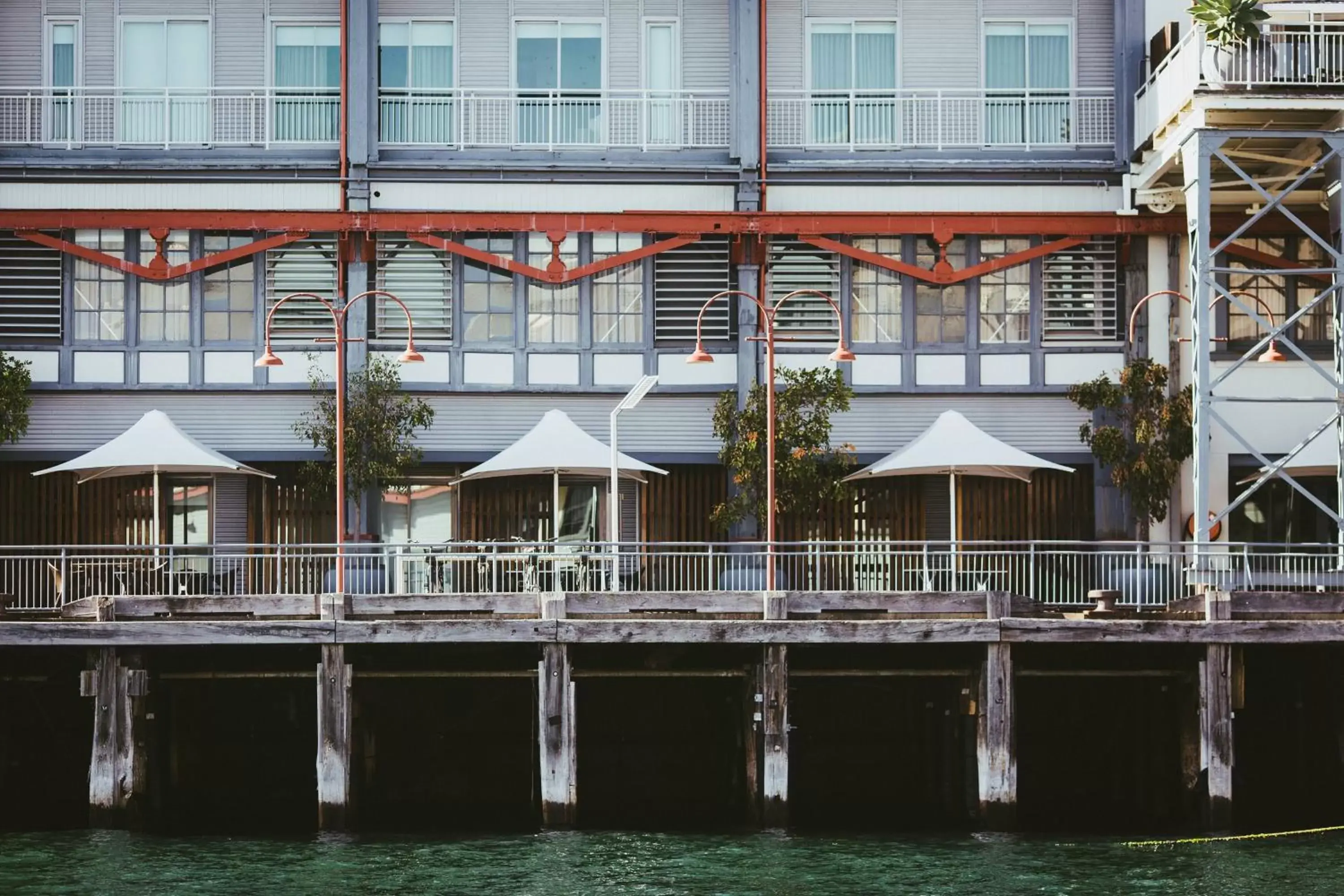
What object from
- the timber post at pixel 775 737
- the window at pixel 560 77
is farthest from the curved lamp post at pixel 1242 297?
the window at pixel 560 77

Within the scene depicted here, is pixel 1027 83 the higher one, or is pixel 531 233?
pixel 1027 83

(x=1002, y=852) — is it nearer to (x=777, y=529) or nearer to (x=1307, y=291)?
(x=777, y=529)

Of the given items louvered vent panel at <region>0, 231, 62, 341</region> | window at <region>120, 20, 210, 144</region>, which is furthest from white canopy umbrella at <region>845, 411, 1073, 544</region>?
louvered vent panel at <region>0, 231, 62, 341</region>

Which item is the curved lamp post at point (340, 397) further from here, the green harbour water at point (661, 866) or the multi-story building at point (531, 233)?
the green harbour water at point (661, 866)

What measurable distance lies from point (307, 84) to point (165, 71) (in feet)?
7.92

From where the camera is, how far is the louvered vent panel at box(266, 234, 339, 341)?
124 ft

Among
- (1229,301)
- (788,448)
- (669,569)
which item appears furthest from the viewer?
(1229,301)

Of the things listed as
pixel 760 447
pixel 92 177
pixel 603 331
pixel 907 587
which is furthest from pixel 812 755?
pixel 92 177

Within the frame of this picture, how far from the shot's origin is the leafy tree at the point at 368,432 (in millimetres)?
36250

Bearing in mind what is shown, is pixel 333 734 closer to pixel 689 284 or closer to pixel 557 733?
pixel 557 733

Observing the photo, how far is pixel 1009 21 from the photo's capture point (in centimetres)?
3903

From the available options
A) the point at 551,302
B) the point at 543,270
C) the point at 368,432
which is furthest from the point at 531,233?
the point at 368,432

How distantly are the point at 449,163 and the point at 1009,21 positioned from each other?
9.74m

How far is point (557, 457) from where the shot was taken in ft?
112
